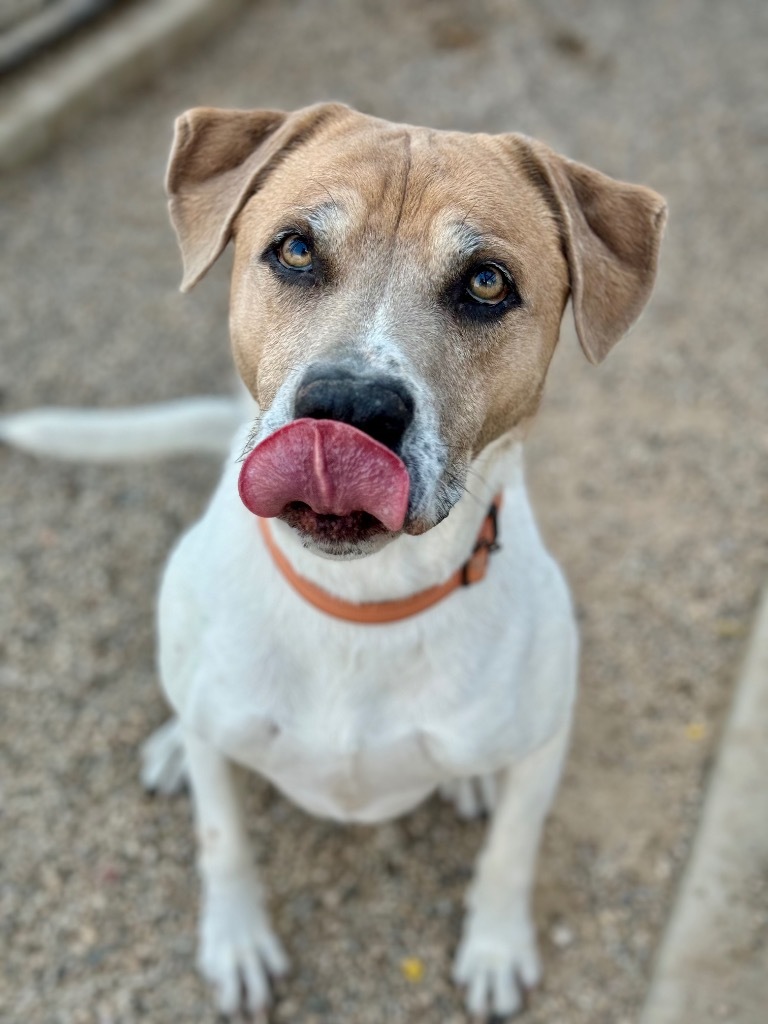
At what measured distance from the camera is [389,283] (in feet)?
7.64

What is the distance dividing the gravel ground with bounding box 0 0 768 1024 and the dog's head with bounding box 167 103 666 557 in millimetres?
1816

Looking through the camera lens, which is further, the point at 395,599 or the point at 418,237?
the point at 395,599

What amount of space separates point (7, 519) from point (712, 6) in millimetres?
5933

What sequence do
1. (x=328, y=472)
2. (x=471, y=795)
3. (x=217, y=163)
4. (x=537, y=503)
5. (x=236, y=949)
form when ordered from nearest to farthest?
1. (x=328, y=472)
2. (x=217, y=163)
3. (x=236, y=949)
4. (x=471, y=795)
5. (x=537, y=503)

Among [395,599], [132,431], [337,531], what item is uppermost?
[337,531]

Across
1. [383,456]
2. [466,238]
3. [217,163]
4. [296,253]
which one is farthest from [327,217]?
[383,456]

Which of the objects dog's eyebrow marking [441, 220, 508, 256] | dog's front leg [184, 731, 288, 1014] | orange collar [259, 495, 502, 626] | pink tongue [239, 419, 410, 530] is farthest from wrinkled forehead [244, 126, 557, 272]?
dog's front leg [184, 731, 288, 1014]

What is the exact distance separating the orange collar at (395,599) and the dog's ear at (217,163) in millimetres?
692

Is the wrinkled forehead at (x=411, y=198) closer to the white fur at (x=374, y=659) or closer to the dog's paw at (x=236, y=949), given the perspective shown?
the white fur at (x=374, y=659)

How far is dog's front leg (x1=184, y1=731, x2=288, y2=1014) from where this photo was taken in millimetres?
3189

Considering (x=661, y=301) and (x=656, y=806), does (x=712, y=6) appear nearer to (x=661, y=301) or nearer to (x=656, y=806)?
(x=661, y=301)

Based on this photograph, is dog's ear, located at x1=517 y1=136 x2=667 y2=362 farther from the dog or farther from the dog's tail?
the dog's tail

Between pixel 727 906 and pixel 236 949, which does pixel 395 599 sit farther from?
pixel 727 906

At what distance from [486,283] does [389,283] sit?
22 cm
